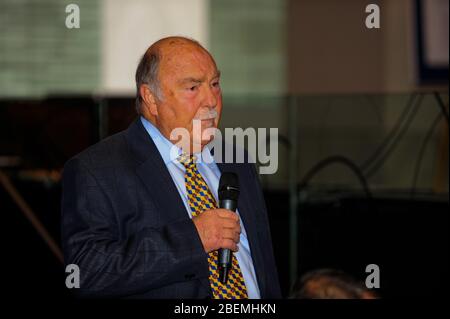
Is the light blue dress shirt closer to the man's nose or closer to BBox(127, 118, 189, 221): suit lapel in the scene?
BBox(127, 118, 189, 221): suit lapel

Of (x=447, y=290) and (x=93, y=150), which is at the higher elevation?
(x=93, y=150)

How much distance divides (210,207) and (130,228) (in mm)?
180

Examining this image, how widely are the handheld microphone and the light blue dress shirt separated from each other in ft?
0.20

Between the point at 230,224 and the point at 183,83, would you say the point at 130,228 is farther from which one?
the point at 183,83

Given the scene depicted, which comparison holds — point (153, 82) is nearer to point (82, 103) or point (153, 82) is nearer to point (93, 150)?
point (93, 150)

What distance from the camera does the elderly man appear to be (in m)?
1.46

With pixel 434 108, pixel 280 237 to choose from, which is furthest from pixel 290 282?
pixel 434 108

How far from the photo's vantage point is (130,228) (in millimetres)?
1526

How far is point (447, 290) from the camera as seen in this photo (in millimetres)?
3654

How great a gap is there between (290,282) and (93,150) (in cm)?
268

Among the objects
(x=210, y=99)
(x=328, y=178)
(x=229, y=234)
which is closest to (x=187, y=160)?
(x=210, y=99)

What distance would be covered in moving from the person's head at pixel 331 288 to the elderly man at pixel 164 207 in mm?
155

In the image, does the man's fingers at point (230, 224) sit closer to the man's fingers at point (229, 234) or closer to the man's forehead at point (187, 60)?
the man's fingers at point (229, 234)

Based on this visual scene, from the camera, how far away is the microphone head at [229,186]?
1.58 meters
